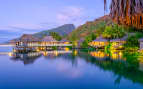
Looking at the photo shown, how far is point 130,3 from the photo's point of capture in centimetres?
349

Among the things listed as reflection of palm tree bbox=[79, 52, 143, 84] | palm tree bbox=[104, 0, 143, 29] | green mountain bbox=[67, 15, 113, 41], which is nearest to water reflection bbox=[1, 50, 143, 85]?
reflection of palm tree bbox=[79, 52, 143, 84]

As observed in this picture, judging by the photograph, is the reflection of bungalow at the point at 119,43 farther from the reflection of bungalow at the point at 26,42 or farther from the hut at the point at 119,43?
the reflection of bungalow at the point at 26,42

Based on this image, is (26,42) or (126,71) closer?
(126,71)

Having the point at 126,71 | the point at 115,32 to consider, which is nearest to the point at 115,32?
the point at 115,32

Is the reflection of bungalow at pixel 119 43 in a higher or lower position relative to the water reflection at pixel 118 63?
higher

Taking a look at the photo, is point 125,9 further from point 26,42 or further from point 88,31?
point 88,31

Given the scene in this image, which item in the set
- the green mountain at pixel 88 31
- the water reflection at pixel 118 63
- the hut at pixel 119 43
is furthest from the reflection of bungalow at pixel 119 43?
the water reflection at pixel 118 63

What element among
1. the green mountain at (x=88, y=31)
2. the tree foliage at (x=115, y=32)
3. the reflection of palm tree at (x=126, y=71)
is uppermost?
the green mountain at (x=88, y=31)

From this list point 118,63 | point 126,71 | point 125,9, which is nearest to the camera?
point 125,9

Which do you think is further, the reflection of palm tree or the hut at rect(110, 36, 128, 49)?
the hut at rect(110, 36, 128, 49)

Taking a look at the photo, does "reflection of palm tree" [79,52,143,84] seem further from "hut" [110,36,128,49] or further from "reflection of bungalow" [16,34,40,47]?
"reflection of bungalow" [16,34,40,47]

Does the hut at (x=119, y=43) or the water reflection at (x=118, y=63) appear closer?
the water reflection at (x=118, y=63)

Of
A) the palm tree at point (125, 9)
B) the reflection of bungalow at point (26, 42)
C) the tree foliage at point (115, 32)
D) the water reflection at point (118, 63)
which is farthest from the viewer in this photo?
the tree foliage at point (115, 32)

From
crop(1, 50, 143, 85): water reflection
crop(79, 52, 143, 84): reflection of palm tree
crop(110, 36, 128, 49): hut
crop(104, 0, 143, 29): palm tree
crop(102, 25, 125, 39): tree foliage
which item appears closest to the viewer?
crop(104, 0, 143, 29): palm tree
